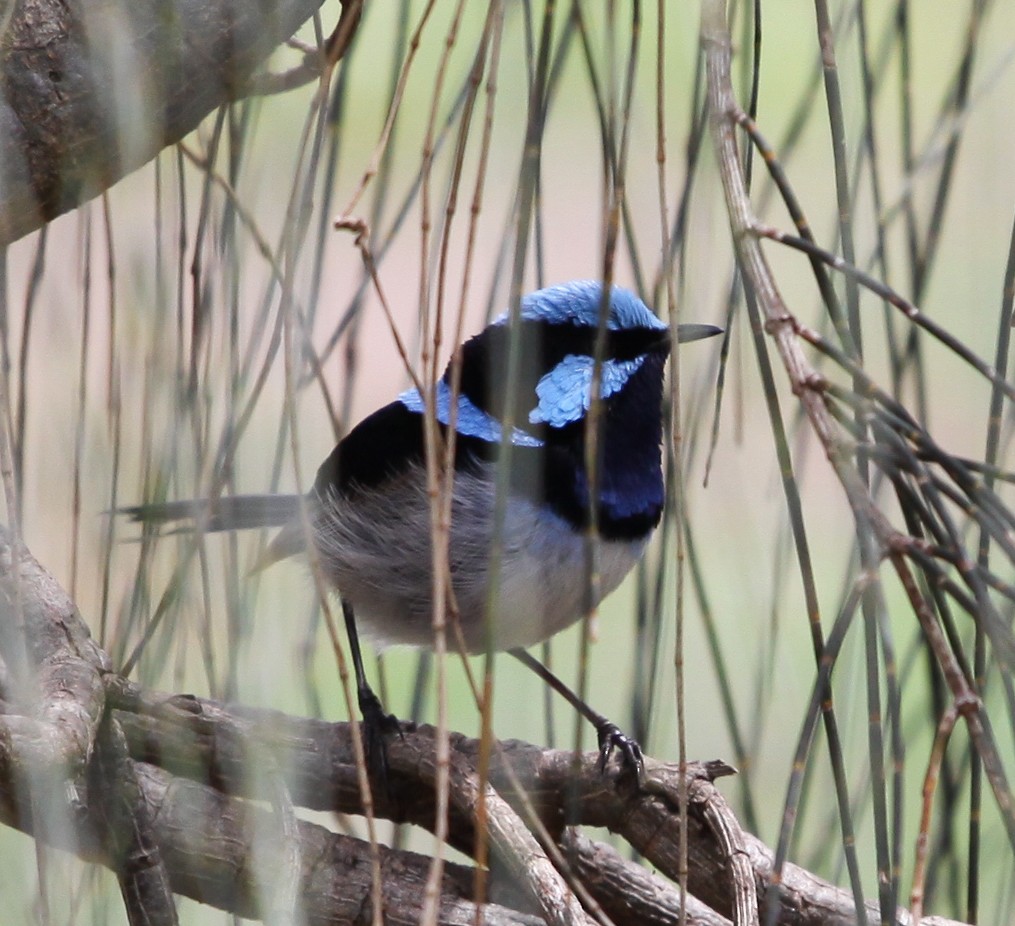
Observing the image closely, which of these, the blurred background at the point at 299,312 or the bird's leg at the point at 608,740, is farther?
the bird's leg at the point at 608,740

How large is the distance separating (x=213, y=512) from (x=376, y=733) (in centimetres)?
Result: 80

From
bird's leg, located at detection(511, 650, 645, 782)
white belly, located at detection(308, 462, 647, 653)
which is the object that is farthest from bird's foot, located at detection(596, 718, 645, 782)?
white belly, located at detection(308, 462, 647, 653)

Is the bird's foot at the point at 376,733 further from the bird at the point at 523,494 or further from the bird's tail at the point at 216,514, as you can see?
the bird's tail at the point at 216,514

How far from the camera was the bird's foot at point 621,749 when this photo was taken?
1.43 meters

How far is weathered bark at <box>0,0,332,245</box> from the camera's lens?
1.08m

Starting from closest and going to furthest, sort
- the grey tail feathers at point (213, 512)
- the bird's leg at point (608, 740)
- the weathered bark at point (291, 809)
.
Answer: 1. the grey tail feathers at point (213, 512)
2. the weathered bark at point (291, 809)
3. the bird's leg at point (608, 740)

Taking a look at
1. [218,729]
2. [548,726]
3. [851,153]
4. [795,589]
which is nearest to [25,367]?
[218,729]

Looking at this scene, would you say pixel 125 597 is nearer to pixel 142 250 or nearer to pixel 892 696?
pixel 142 250

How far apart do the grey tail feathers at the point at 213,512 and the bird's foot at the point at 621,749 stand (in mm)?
552

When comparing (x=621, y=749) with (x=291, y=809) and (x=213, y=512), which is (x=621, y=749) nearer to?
(x=291, y=809)

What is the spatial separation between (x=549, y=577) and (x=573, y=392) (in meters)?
0.23

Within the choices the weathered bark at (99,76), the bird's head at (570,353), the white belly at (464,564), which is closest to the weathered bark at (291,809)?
the white belly at (464,564)

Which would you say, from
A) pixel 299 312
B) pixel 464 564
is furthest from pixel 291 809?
pixel 464 564

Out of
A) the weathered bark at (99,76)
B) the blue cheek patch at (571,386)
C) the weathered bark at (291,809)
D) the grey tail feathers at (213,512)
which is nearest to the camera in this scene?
the grey tail feathers at (213,512)
